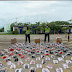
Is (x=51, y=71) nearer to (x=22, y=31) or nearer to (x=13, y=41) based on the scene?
(x=13, y=41)

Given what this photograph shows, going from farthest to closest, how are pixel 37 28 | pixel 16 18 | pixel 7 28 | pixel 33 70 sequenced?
pixel 16 18
pixel 7 28
pixel 37 28
pixel 33 70

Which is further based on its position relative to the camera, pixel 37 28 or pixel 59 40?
pixel 37 28

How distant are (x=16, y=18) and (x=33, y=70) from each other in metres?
64.3

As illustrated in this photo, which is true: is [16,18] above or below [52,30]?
above

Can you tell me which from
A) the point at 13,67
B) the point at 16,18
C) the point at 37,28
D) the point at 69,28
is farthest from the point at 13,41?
the point at 16,18

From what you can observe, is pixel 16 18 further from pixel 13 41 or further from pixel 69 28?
pixel 13 41

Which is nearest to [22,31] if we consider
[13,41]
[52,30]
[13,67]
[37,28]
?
[37,28]

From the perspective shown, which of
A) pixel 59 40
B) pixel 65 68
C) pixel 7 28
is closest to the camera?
pixel 65 68

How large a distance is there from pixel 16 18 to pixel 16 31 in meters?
24.5

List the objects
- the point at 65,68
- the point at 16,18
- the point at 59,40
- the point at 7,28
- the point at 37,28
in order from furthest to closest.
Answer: the point at 16,18 < the point at 7,28 < the point at 37,28 < the point at 59,40 < the point at 65,68

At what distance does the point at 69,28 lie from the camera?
142 feet

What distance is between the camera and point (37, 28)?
41.7 m

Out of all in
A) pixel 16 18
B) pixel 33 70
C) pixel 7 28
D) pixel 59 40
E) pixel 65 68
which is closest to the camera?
pixel 33 70

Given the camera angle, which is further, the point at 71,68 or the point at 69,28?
the point at 69,28
